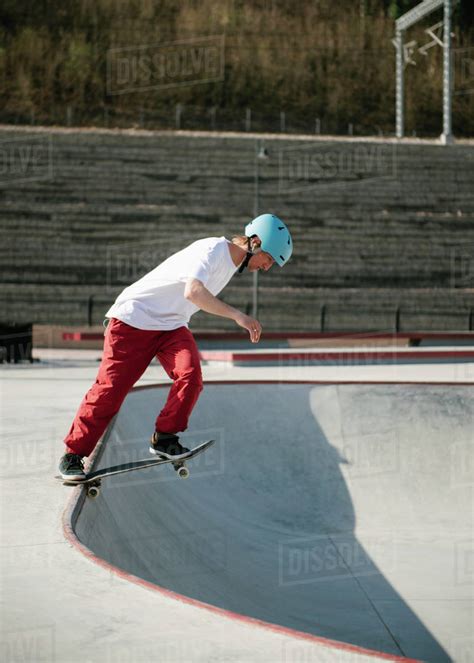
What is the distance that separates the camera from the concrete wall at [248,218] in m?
27.3

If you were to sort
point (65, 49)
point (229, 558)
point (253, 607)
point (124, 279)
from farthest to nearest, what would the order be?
point (65, 49) < point (124, 279) < point (229, 558) < point (253, 607)

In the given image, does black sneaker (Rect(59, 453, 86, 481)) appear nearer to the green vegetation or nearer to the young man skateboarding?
the young man skateboarding

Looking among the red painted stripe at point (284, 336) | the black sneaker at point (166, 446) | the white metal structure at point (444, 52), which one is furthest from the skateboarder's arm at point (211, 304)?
the white metal structure at point (444, 52)

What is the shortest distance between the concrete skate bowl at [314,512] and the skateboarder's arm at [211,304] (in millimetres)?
1321

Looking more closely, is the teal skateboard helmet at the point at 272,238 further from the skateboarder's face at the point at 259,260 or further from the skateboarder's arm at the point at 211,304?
the skateboarder's arm at the point at 211,304

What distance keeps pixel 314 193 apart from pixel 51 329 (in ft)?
37.2

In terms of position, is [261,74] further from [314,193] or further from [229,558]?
[229,558]

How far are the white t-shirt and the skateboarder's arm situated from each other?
0.08 meters

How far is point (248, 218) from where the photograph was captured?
29.0 metres

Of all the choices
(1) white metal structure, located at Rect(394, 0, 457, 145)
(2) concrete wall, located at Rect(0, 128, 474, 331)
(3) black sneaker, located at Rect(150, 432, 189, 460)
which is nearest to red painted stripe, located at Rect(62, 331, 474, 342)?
(2) concrete wall, located at Rect(0, 128, 474, 331)

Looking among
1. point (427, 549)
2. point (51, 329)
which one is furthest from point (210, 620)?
point (51, 329)

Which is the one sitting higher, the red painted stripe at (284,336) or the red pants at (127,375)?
the red pants at (127,375)

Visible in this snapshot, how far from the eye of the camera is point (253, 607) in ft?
19.3

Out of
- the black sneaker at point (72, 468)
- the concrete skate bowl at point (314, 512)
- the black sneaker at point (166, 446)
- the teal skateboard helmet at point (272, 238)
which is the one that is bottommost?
the concrete skate bowl at point (314, 512)
